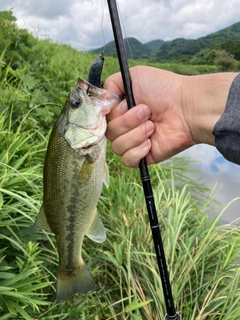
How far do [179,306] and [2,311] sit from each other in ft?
4.80

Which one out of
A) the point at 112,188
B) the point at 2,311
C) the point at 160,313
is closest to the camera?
the point at 2,311

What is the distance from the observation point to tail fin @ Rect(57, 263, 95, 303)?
1.89m

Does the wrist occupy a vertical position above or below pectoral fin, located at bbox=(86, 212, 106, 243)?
above

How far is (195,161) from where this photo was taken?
7.43 meters

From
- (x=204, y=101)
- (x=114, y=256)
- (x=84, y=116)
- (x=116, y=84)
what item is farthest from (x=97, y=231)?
(x=114, y=256)

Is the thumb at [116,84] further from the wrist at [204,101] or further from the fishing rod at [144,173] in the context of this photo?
the wrist at [204,101]

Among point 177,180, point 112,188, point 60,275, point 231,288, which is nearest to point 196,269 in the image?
point 231,288

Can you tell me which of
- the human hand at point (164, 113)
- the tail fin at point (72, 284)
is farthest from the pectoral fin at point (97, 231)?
A: the human hand at point (164, 113)

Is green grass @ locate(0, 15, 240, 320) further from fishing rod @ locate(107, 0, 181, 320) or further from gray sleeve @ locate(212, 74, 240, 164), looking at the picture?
gray sleeve @ locate(212, 74, 240, 164)

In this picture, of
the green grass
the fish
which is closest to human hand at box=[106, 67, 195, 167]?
the fish

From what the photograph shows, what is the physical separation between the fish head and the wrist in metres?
0.51

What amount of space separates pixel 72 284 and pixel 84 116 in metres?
0.84

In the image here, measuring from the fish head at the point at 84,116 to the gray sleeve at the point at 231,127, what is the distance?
50 cm

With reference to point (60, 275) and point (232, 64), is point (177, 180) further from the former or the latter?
point (232, 64)
